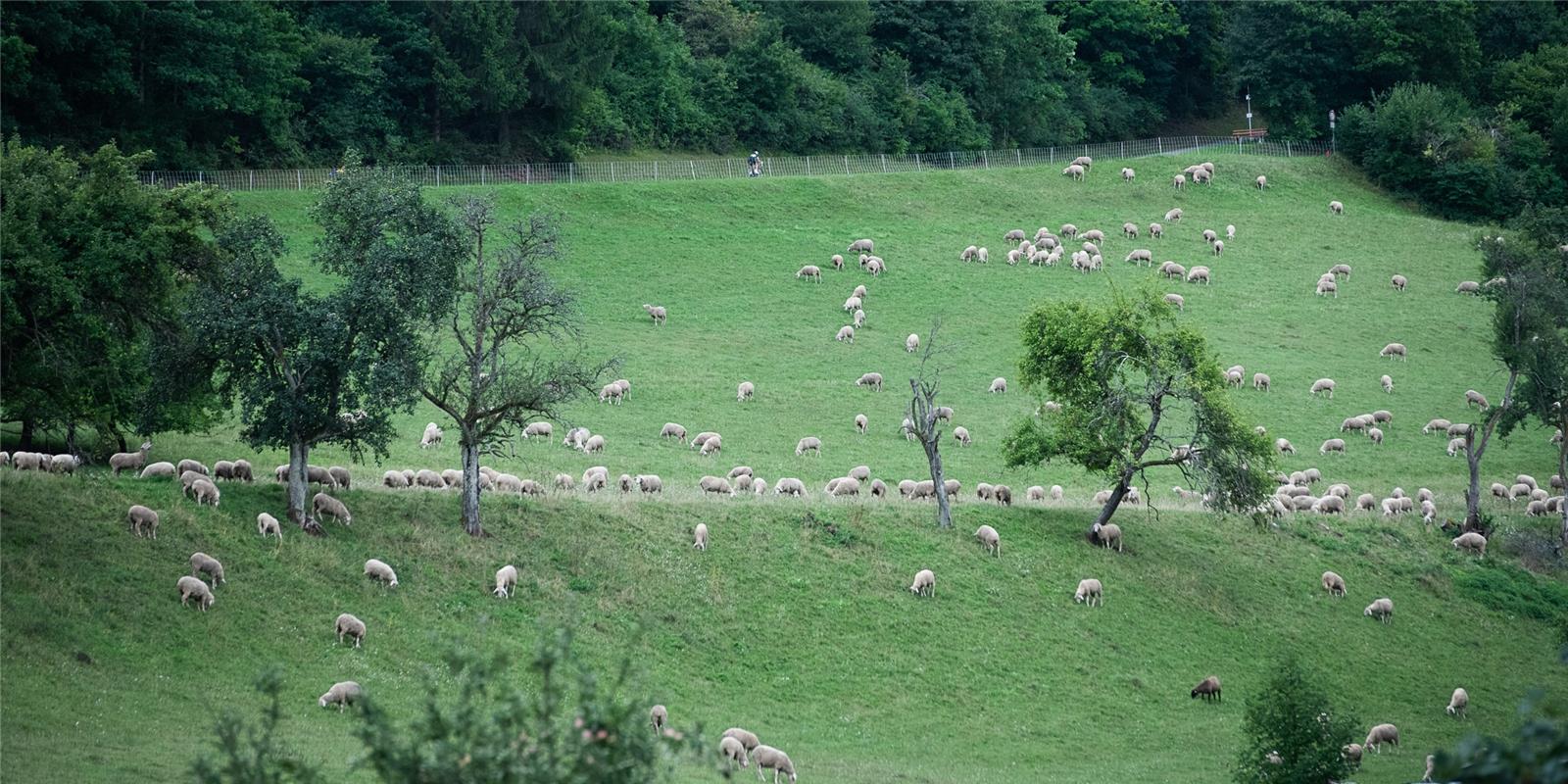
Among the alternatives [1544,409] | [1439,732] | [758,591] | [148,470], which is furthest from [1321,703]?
[1544,409]

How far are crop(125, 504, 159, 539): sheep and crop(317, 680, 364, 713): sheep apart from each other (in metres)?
7.28

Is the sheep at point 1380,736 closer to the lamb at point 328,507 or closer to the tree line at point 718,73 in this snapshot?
the lamb at point 328,507

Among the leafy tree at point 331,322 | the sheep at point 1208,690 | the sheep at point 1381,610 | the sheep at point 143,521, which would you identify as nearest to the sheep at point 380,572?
the leafy tree at point 331,322

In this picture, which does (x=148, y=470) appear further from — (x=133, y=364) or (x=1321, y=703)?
(x=1321, y=703)

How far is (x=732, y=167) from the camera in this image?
91.1m

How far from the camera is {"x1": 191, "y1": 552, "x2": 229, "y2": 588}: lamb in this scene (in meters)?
33.0

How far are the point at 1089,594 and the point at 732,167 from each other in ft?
176

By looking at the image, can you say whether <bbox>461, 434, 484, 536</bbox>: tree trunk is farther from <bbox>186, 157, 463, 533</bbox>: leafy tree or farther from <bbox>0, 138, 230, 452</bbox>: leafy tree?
<bbox>0, 138, 230, 452</bbox>: leafy tree

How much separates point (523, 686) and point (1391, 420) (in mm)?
41043

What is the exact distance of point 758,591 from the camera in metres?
39.0

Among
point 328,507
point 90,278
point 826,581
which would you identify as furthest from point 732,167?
point 90,278

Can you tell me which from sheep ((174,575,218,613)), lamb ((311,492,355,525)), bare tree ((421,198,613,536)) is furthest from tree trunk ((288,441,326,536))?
sheep ((174,575,218,613))

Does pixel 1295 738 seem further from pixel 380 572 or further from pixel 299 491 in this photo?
pixel 299 491

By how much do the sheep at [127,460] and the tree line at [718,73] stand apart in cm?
3240
